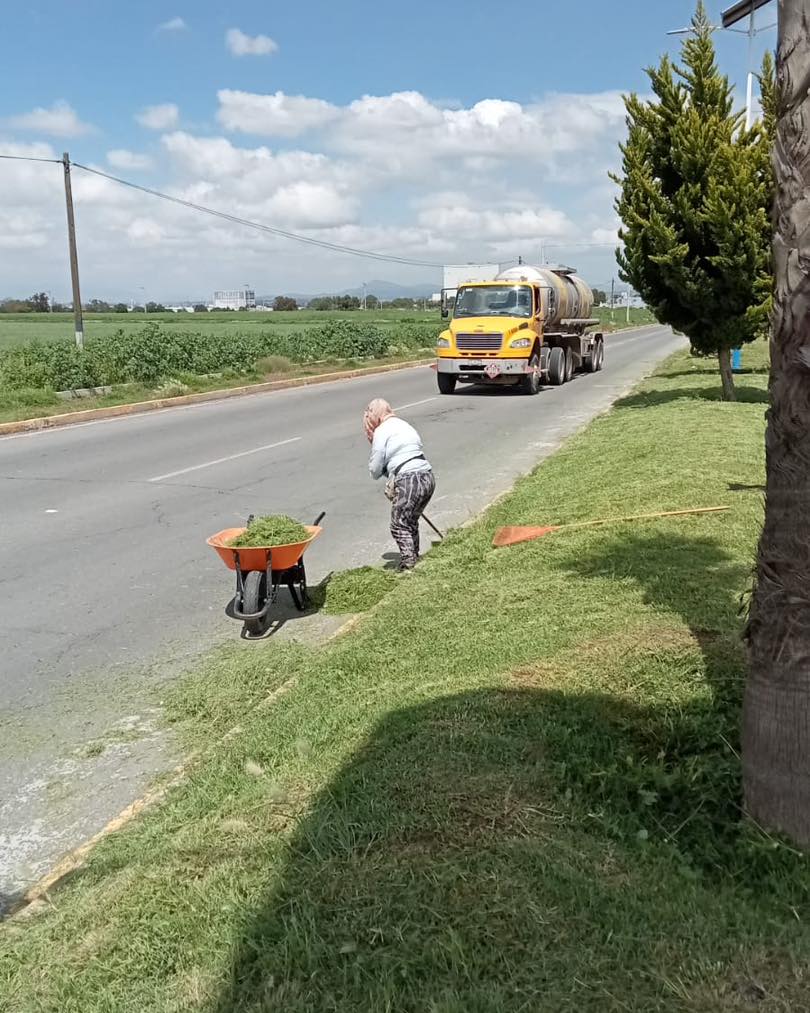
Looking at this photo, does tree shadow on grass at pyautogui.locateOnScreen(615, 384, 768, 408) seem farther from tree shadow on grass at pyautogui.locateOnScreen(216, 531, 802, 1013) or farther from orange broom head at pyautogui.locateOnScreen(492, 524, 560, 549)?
tree shadow on grass at pyautogui.locateOnScreen(216, 531, 802, 1013)

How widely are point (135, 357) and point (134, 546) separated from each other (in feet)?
48.9

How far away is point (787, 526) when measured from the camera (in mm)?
2734

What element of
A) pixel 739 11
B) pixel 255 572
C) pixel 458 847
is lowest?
pixel 458 847

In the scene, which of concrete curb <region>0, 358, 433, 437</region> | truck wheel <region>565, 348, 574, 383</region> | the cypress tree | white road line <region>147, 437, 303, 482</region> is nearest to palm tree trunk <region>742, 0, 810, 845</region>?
white road line <region>147, 437, 303, 482</region>

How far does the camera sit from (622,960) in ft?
7.50

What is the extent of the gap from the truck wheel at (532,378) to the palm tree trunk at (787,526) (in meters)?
19.0

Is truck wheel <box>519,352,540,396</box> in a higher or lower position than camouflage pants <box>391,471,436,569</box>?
higher

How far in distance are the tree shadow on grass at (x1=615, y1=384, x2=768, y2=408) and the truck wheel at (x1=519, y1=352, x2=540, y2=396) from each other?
3.26m

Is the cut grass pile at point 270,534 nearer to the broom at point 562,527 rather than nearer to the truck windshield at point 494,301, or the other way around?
the broom at point 562,527

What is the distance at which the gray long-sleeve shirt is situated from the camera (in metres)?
6.96

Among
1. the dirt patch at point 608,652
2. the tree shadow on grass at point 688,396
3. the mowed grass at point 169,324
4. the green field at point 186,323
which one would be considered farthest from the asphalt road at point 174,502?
the green field at point 186,323

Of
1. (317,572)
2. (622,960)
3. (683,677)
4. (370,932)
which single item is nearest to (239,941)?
(370,932)

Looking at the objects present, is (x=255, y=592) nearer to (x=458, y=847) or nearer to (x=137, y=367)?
(x=458, y=847)

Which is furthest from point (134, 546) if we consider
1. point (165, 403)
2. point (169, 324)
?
point (169, 324)
